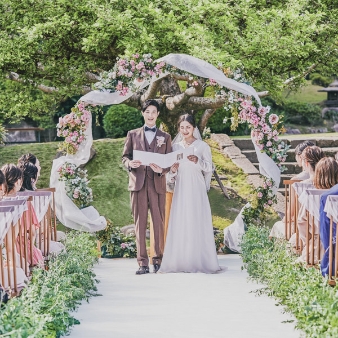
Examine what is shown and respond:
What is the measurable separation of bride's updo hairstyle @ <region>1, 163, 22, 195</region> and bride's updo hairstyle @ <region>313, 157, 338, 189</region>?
2.43 metres

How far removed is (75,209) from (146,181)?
5.42 feet

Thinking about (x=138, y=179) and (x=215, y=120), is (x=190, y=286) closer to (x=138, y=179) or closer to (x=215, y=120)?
(x=138, y=179)

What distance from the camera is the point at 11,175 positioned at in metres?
6.42

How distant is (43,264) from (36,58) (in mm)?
4880

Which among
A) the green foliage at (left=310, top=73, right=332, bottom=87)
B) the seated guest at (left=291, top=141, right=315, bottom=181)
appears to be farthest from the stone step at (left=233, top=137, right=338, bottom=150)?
the green foliage at (left=310, top=73, right=332, bottom=87)

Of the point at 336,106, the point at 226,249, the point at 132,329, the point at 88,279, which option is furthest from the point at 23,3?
the point at 336,106

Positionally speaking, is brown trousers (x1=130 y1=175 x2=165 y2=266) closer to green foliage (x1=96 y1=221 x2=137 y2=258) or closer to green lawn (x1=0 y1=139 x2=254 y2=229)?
green foliage (x1=96 y1=221 x2=137 y2=258)

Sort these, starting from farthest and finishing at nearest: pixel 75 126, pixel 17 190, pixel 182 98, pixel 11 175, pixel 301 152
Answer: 1. pixel 182 98
2. pixel 75 126
3. pixel 301 152
4. pixel 17 190
5. pixel 11 175

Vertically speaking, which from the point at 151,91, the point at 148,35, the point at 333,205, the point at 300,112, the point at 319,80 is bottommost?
the point at 333,205

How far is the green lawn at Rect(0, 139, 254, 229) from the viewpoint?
1330cm

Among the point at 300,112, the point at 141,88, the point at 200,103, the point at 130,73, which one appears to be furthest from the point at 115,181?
the point at 300,112

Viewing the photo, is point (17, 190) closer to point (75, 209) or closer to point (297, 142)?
point (75, 209)

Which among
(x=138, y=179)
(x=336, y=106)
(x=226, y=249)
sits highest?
(x=336, y=106)

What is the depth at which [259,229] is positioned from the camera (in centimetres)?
882
